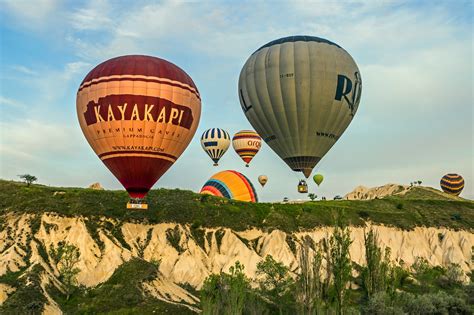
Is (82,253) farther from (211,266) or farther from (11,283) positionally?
(211,266)

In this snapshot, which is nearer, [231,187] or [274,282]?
[274,282]

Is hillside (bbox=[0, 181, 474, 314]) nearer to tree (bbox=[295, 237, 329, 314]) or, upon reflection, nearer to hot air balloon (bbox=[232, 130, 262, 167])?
tree (bbox=[295, 237, 329, 314])

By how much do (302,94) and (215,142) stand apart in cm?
5254

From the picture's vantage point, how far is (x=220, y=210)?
7694 cm

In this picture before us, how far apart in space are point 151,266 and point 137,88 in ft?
85.8

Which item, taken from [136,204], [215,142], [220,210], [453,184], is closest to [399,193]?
[453,184]

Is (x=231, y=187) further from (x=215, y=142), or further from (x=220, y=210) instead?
(x=220, y=210)

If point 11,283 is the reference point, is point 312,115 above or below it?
above

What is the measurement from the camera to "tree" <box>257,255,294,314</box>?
55.4 meters

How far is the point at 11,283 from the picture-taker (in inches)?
1982

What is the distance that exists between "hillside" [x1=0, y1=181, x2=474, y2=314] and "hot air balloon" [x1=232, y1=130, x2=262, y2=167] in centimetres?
2120

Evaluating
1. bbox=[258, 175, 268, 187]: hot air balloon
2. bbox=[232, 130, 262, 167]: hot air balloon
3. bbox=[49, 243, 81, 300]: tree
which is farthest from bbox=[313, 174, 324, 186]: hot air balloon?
bbox=[49, 243, 81, 300]: tree

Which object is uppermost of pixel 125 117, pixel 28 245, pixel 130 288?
pixel 125 117

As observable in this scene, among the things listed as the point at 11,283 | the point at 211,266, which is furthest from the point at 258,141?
the point at 11,283
